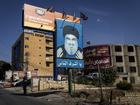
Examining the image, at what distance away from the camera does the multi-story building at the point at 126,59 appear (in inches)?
3187

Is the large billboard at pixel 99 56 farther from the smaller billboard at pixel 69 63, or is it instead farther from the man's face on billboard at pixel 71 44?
the man's face on billboard at pixel 71 44

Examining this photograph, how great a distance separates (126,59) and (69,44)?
47304mm

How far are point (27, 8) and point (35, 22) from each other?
509 cm

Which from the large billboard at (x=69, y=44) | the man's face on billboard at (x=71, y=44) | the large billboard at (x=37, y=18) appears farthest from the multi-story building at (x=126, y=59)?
the man's face on billboard at (x=71, y=44)

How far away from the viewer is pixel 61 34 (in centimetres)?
3850

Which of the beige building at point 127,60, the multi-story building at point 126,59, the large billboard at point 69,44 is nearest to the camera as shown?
the large billboard at point 69,44

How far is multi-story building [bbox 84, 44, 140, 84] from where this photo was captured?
8094cm

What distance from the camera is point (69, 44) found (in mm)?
39031

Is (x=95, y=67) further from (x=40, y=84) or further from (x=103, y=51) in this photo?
(x=40, y=84)

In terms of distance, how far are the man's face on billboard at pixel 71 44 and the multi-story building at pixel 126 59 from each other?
41434 millimetres

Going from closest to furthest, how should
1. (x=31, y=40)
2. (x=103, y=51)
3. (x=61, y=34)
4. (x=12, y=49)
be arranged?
(x=61, y=34) < (x=103, y=51) < (x=31, y=40) < (x=12, y=49)

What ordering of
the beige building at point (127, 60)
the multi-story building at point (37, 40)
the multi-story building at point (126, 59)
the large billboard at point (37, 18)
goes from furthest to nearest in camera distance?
the multi-story building at point (37, 40) → the large billboard at point (37, 18) → the beige building at point (127, 60) → the multi-story building at point (126, 59)

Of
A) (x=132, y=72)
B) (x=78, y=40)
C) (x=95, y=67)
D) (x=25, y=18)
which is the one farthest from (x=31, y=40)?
(x=78, y=40)

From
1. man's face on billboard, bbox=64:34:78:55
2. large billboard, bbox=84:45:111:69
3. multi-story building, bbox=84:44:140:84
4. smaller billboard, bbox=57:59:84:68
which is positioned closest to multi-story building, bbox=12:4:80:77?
large billboard, bbox=84:45:111:69
